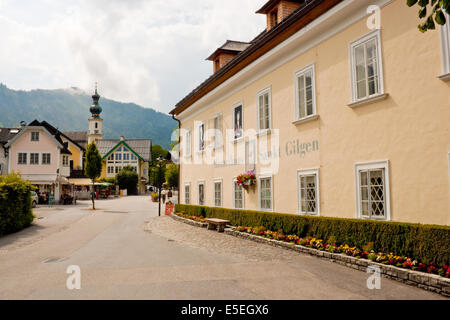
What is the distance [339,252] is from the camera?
930 cm

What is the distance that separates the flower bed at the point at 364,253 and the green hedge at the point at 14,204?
1102cm

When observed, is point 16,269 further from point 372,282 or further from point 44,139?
point 44,139

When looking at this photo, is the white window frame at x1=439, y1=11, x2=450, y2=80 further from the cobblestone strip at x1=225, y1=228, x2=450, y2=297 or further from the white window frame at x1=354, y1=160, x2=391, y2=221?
the cobblestone strip at x1=225, y1=228, x2=450, y2=297

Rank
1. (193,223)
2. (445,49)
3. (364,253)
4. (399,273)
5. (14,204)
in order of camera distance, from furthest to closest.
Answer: (193,223)
(14,204)
(364,253)
(445,49)
(399,273)

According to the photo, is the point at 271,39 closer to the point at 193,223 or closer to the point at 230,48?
the point at 230,48

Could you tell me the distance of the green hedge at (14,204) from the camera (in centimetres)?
1581

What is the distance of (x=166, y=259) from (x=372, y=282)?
5.11m

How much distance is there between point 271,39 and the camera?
13.4m

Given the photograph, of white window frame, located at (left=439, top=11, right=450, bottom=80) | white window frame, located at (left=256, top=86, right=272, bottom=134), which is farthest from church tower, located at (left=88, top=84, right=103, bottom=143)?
white window frame, located at (left=439, top=11, right=450, bottom=80)

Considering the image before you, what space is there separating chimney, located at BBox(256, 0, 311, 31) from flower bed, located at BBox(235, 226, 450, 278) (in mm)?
7654

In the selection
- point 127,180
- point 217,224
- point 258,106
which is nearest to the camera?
point 258,106

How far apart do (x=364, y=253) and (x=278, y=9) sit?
33.0 feet

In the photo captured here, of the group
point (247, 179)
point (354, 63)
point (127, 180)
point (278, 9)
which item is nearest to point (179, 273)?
point (354, 63)

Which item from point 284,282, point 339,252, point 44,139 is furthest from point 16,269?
point 44,139
